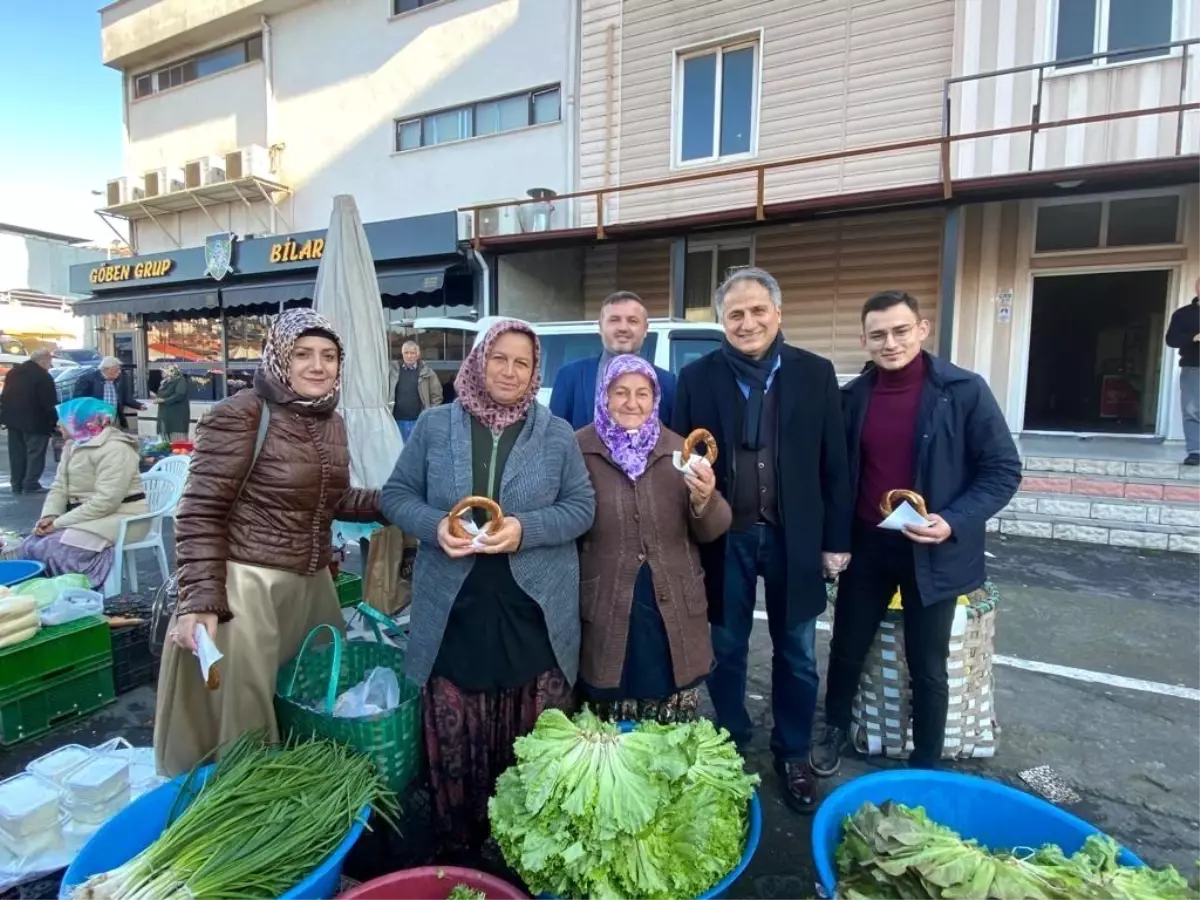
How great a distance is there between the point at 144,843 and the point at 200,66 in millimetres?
21277

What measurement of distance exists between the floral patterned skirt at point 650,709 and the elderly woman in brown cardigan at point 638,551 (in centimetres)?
6

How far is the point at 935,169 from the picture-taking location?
927 cm

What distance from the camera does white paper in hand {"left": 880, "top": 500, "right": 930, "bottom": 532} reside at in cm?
230

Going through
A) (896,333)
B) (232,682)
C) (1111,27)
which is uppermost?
(1111,27)

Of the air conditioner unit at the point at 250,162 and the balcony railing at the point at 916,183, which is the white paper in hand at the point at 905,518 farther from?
the air conditioner unit at the point at 250,162

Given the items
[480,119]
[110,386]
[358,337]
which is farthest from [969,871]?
[480,119]

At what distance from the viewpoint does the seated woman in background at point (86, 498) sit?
159 inches

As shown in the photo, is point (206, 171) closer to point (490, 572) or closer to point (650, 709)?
point (490, 572)

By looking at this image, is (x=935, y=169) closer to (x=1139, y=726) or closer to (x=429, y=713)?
(x=1139, y=726)

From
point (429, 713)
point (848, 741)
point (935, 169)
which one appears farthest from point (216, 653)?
point (935, 169)

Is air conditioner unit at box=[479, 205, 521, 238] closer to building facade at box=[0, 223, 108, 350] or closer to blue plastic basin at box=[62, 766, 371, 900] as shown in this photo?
blue plastic basin at box=[62, 766, 371, 900]

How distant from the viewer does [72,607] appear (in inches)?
129

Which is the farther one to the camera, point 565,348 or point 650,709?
point 565,348

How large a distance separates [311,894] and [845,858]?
132 cm
